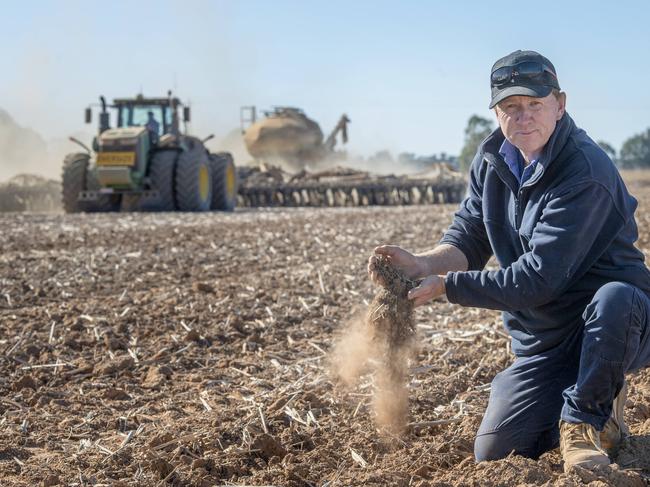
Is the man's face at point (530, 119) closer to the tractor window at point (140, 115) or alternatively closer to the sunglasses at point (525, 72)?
the sunglasses at point (525, 72)

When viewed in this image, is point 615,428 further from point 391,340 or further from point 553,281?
point 391,340

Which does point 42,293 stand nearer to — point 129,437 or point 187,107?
point 129,437

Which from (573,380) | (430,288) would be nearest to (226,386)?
(430,288)

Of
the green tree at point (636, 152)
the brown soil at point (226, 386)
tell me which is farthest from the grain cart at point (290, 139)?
the green tree at point (636, 152)

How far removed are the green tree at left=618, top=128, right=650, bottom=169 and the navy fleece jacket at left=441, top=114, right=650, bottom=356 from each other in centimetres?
8301

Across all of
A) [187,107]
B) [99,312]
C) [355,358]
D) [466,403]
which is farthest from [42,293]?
[187,107]

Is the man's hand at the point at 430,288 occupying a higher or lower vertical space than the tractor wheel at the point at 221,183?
lower

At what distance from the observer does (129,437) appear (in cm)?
353

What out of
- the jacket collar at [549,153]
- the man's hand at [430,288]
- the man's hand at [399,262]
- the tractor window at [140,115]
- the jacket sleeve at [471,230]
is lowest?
the man's hand at [430,288]

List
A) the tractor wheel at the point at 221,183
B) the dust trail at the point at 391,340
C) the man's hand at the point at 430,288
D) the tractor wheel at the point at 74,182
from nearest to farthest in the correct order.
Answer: the man's hand at the point at 430,288 → the dust trail at the point at 391,340 → the tractor wheel at the point at 74,182 → the tractor wheel at the point at 221,183

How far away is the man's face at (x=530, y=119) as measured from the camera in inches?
128

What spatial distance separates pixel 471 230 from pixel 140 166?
46.5 feet

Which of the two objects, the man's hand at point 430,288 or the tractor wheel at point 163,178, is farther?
the tractor wheel at point 163,178

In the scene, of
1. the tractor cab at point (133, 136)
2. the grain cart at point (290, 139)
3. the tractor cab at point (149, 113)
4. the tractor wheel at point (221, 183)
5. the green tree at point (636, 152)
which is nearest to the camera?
the tractor cab at point (133, 136)
